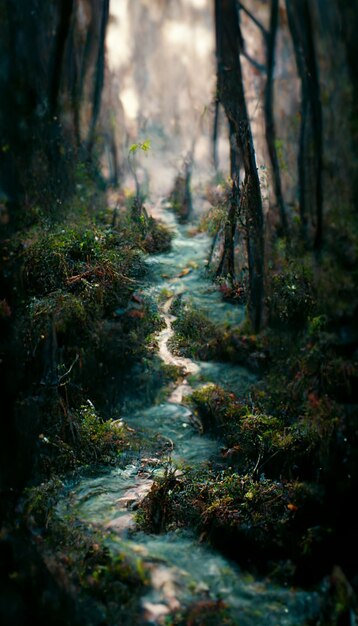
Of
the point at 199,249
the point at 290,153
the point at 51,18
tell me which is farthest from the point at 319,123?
the point at 51,18

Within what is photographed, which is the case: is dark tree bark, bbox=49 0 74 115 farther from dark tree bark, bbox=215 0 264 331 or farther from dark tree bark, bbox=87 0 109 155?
dark tree bark, bbox=215 0 264 331

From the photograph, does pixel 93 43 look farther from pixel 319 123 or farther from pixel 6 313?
pixel 6 313

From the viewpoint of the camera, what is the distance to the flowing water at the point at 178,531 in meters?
3.55

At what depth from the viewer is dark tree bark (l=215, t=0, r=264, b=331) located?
6.36m

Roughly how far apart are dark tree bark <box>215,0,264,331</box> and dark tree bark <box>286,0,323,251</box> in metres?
0.59

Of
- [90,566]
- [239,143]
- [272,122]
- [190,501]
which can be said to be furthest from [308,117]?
[90,566]

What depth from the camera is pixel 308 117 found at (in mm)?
6172

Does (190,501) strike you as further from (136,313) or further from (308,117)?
(308,117)

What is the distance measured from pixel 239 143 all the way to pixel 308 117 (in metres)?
0.85

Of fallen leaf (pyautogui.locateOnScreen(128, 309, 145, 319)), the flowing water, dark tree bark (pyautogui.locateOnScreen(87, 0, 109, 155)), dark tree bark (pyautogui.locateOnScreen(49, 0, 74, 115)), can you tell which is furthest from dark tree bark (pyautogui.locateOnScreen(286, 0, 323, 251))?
dark tree bark (pyautogui.locateOnScreen(49, 0, 74, 115))

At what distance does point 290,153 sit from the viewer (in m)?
6.59

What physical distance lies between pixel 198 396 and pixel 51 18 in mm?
5573

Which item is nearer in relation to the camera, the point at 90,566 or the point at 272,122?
the point at 90,566

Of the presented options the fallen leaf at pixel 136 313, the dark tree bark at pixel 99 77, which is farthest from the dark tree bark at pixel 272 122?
the dark tree bark at pixel 99 77
